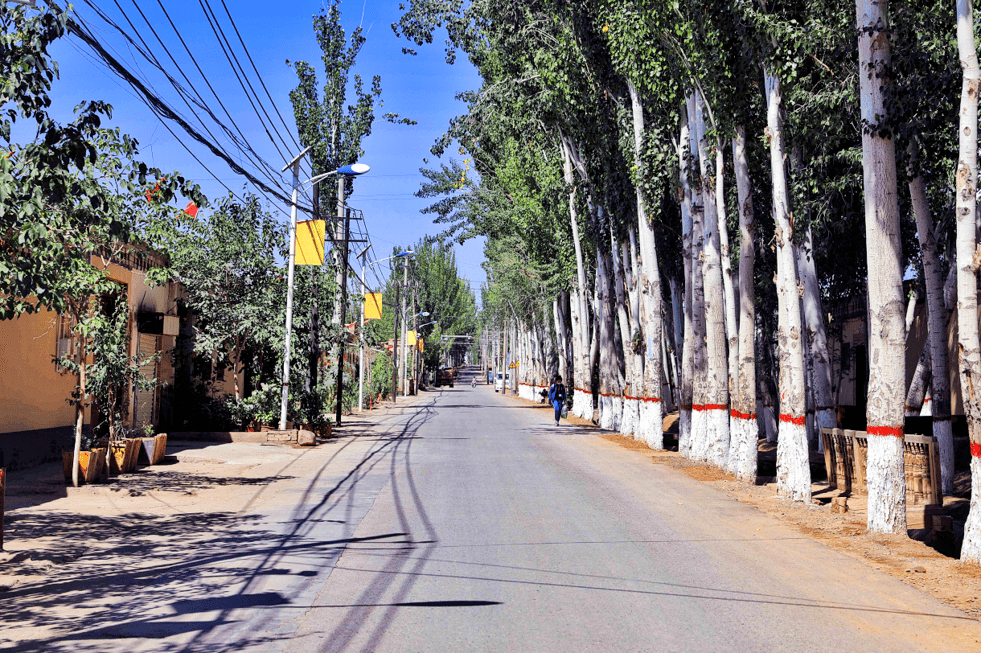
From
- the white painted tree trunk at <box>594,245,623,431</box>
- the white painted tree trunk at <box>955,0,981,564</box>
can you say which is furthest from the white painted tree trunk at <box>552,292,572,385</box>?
the white painted tree trunk at <box>955,0,981,564</box>

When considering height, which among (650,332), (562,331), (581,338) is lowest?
(650,332)

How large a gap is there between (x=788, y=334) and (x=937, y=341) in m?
4.06

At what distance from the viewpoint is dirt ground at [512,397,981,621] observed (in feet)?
28.0

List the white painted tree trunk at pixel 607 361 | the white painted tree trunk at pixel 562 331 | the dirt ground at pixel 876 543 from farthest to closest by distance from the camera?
the white painted tree trunk at pixel 562 331, the white painted tree trunk at pixel 607 361, the dirt ground at pixel 876 543

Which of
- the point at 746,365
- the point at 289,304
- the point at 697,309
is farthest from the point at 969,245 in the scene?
the point at 289,304

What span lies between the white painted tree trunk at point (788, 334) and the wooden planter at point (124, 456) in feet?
38.1

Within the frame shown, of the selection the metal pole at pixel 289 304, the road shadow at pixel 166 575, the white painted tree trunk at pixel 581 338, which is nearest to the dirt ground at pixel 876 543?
the road shadow at pixel 166 575

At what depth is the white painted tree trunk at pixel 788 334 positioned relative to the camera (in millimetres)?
14359

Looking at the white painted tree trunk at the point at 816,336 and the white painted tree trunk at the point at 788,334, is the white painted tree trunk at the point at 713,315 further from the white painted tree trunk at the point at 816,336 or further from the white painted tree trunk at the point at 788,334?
the white painted tree trunk at the point at 788,334

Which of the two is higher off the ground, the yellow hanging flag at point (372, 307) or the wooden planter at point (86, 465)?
the yellow hanging flag at point (372, 307)

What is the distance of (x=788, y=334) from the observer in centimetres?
1448

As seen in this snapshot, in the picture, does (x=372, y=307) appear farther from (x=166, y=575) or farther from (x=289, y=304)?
→ (x=166, y=575)

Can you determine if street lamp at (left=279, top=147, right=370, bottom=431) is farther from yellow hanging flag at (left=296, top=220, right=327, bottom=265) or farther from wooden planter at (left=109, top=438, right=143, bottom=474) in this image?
wooden planter at (left=109, top=438, right=143, bottom=474)

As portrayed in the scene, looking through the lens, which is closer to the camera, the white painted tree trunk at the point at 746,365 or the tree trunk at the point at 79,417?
the tree trunk at the point at 79,417
